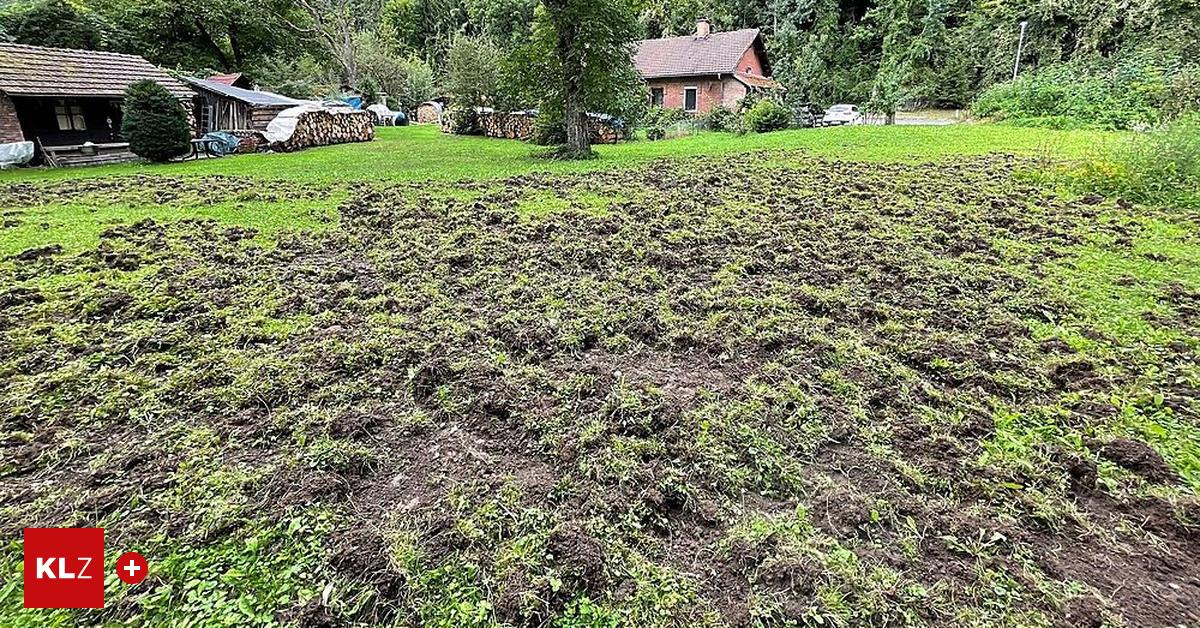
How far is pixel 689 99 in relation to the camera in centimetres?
2650

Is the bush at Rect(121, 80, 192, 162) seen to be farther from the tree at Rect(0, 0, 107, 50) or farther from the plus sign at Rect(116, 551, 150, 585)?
the plus sign at Rect(116, 551, 150, 585)

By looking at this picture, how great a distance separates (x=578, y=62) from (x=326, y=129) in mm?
10041

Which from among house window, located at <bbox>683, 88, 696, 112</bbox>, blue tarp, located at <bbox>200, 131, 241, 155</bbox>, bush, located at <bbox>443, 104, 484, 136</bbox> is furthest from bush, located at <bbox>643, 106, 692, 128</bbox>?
blue tarp, located at <bbox>200, 131, 241, 155</bbox>

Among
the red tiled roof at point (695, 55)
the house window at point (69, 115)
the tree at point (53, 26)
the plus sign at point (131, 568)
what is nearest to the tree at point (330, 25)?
the tree at point (53, 26)

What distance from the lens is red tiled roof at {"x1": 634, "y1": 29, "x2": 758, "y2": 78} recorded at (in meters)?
25.4

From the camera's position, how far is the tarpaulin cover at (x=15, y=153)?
11664mm

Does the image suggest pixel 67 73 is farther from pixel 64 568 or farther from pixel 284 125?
pixel 64 568

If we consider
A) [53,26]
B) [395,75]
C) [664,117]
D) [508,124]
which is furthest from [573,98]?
[395,75]

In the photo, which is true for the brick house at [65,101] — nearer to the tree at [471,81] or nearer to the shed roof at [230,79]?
the shed roof at [230,79]

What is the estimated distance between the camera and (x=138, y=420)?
277 centimetres

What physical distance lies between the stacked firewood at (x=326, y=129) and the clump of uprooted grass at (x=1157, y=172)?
60.1 ft

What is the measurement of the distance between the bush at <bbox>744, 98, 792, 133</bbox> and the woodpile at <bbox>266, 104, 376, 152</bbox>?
1340cm

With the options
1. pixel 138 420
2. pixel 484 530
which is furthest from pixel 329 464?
pixel 138 420

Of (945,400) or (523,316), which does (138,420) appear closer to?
(523,316)
